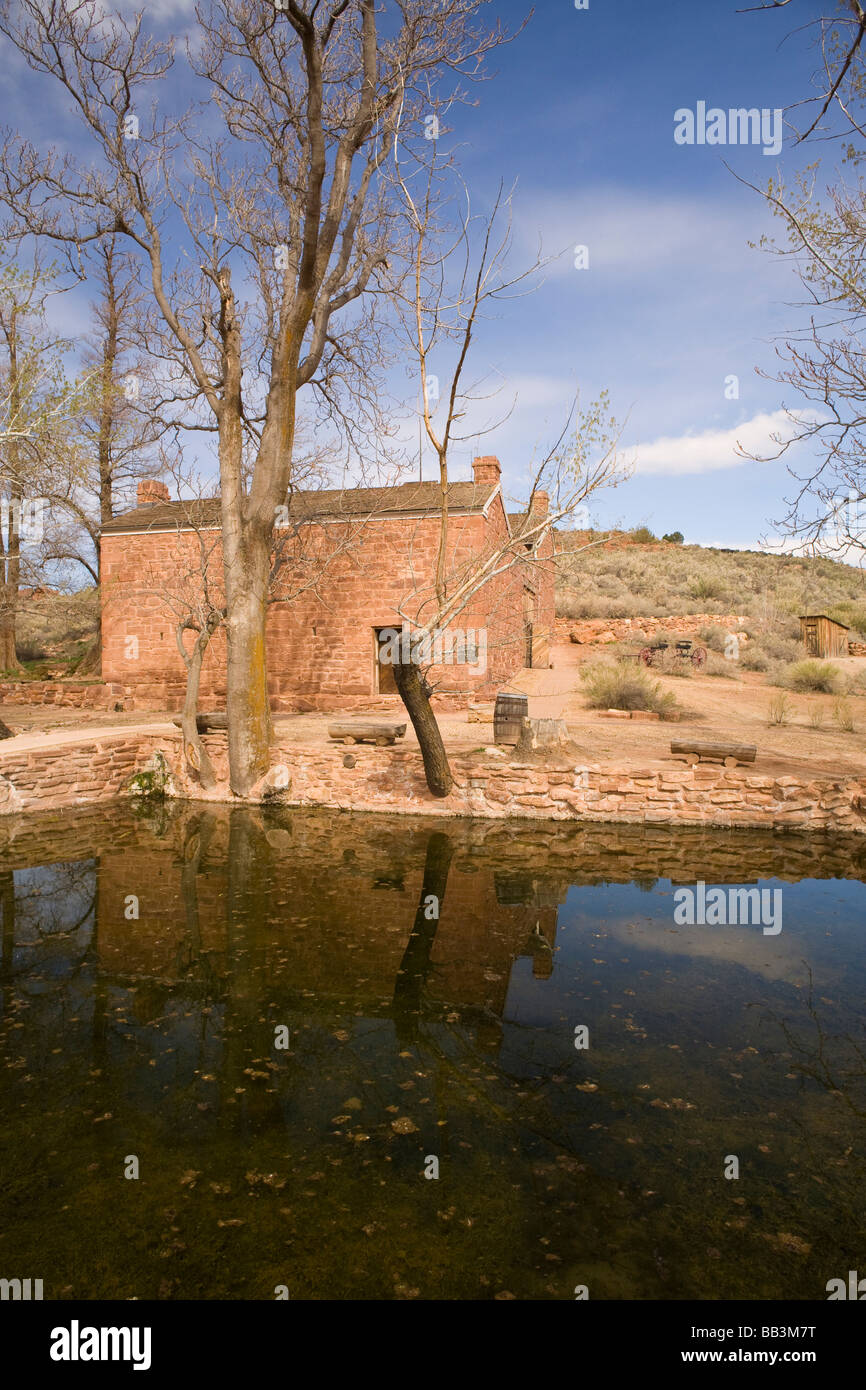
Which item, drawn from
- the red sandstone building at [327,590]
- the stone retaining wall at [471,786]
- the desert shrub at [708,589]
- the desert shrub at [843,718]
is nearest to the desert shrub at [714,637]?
the desert shrub at [708,589]

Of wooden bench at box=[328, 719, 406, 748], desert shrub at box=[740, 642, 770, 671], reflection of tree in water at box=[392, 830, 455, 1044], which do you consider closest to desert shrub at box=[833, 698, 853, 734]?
desert shrub at box=[740, 642, 770, 671]

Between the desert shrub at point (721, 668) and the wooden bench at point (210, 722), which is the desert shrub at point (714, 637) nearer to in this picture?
the desert shrub at point (721, 668)

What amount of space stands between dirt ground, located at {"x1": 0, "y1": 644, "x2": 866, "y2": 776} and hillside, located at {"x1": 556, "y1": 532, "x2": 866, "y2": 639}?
646 centimetres

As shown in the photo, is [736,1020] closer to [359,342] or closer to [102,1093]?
[102,1093]

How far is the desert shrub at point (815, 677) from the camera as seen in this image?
18312 millimetres

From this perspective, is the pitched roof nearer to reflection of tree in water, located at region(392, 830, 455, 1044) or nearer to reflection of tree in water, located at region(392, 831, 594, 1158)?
reflection of tree in water, located at region(392, 830, 455, 1044)

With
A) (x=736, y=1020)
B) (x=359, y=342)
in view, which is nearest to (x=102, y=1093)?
(x=736, y=1020)

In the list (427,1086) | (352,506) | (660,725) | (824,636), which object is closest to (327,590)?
(352,506)

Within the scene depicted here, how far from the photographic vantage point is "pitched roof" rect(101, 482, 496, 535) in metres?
15.9

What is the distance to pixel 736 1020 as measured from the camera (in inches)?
188

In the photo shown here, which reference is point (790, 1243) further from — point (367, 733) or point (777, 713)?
point (777, 713)

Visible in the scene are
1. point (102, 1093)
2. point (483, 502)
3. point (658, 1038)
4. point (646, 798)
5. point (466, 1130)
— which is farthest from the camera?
point (483, 502)

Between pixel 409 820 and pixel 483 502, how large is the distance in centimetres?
804

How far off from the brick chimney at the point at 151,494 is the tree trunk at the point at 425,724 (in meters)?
12.0
